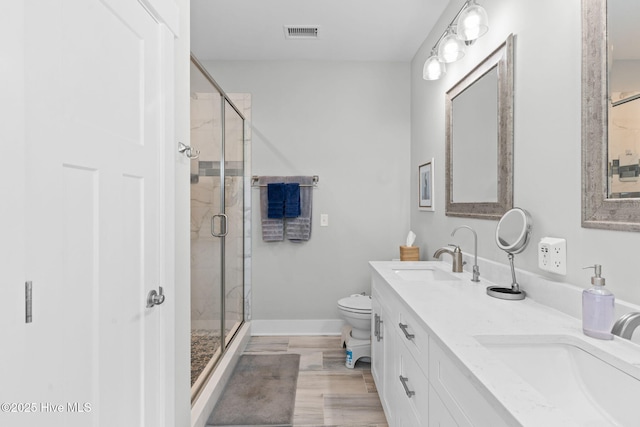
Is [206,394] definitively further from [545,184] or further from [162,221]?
[545,184]

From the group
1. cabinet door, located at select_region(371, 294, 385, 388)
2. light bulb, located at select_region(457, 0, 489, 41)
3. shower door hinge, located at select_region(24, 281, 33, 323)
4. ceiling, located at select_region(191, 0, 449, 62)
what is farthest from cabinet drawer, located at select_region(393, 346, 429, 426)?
ceiling, located at select_region(191, 0, 449, 62)

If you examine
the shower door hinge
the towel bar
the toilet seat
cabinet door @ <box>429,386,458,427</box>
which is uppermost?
the towel bar

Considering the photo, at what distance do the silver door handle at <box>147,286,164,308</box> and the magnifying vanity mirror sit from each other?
4.22 feet

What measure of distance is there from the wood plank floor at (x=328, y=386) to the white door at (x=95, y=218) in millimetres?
965

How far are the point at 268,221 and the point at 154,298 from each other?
6.00ft

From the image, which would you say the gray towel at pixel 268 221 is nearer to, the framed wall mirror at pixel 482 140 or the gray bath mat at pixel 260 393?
the gray bath mat at pixel 260 393

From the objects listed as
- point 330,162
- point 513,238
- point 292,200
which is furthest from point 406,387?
point 330,162

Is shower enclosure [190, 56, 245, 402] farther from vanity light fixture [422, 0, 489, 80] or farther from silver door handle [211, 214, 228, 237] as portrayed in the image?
vanity light fixture [422, 0, 489, 80]

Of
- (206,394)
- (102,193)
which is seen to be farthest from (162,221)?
(206,394)

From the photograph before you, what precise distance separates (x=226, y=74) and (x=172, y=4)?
1844 millimetres

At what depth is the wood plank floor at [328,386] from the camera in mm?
1791

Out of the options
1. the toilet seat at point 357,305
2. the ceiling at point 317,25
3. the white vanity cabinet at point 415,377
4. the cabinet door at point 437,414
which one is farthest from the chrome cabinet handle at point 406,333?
the ceiling at point 317,25

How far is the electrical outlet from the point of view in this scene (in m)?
1.16

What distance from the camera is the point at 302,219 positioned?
9.62 ft
